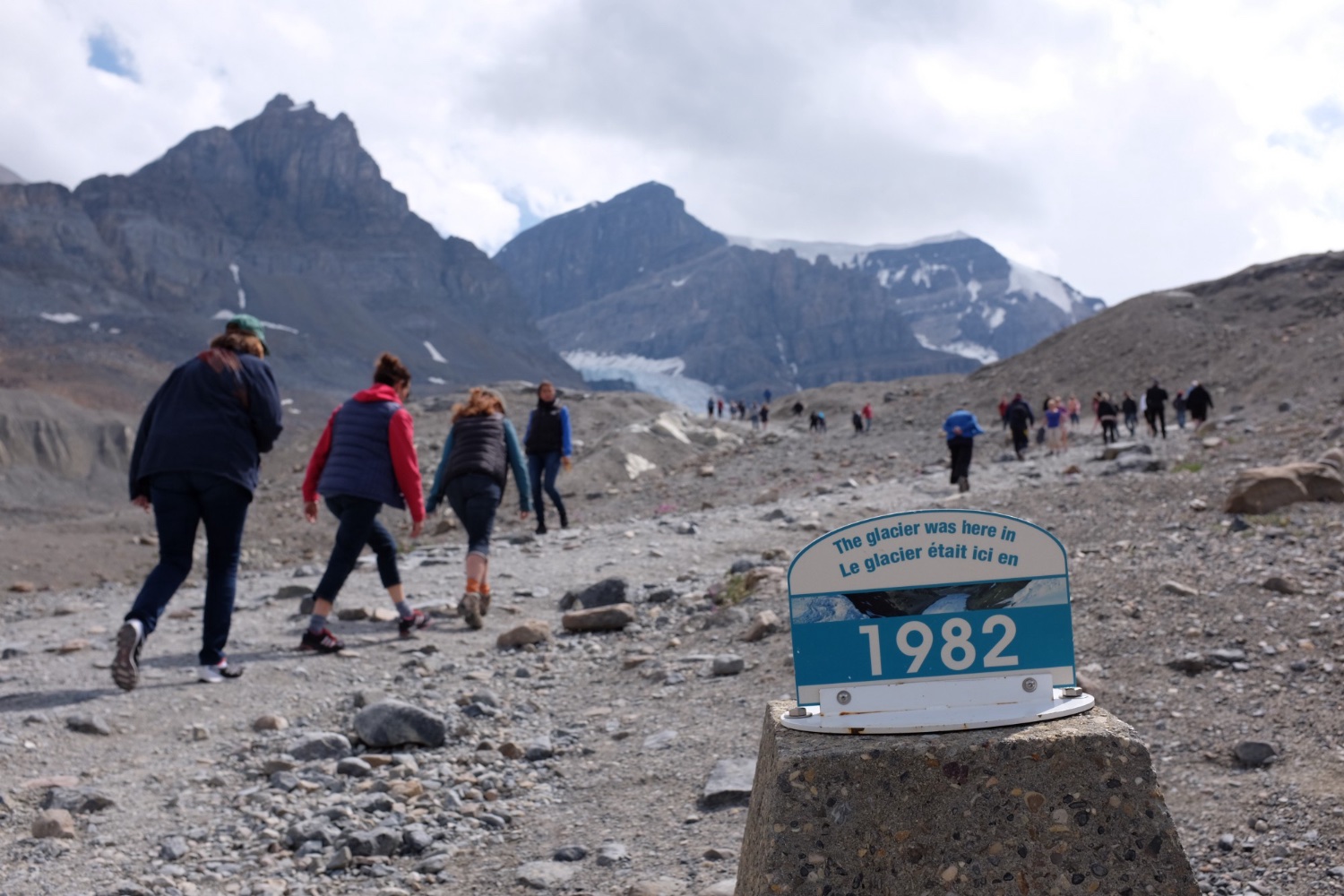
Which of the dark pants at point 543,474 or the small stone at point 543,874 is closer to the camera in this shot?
the small stone at point 543,874

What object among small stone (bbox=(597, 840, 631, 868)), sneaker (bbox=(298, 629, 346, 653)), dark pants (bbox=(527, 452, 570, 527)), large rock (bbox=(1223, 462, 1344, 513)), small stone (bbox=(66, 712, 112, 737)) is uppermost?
dark pants (bbox=(527, 452, 570, 527))

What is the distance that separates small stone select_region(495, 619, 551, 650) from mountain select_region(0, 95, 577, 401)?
98.7m

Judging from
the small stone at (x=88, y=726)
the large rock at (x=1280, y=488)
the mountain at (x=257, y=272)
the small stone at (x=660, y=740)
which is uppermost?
the mountain at (x=257, y=272)

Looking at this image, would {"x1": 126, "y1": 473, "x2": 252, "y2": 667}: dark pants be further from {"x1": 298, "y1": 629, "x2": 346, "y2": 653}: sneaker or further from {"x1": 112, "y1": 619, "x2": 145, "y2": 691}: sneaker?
{"x1": 298, "y1": 629, "x2": 346, "y2": 653}: sneaker

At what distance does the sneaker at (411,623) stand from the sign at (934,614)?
5289 millimetres

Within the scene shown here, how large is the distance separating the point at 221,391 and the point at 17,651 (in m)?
2.83

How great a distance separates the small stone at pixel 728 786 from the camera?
367 centimetres

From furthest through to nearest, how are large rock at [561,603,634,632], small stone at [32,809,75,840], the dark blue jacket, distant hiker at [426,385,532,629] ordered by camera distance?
distant hiker at [426,385,532,629] < large rock at [561,603,634,632] < the dark blue jacket < small stone at [32,809,75,840]

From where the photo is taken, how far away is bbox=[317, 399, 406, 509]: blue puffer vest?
638cm

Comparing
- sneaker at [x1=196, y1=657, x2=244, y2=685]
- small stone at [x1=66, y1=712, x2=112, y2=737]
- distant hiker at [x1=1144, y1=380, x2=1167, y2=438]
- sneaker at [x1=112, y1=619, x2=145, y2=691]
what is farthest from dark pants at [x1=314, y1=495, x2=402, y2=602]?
distant hiker at [x1=1144, y1=380, x2=1167, y2=438]

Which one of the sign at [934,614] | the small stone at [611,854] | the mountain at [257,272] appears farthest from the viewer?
the mountain at [257,272]

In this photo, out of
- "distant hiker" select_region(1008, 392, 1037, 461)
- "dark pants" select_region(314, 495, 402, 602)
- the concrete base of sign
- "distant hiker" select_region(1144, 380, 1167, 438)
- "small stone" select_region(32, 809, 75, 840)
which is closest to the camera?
the concrete base of sign

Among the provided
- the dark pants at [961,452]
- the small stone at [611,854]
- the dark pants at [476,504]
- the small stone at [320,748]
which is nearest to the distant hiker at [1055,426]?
the dark pants at [961,452]

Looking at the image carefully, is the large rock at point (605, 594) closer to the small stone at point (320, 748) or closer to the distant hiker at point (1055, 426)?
the small stone at point (320, 748)
